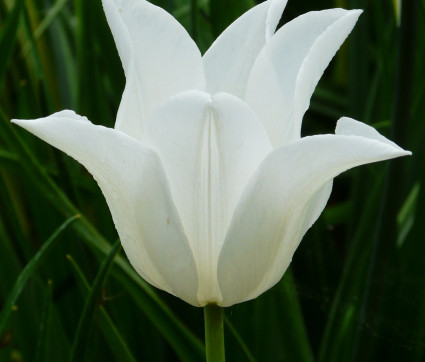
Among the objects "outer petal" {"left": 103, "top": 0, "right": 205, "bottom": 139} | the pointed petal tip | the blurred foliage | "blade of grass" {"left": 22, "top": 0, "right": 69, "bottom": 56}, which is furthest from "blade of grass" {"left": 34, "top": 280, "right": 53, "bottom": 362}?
"blade of grass" {"left": 22, "top": 0, "right": 69, "bottom": 56}

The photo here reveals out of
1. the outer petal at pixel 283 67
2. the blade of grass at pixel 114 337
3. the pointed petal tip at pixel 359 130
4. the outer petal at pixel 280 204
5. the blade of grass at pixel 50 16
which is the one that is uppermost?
the blade of grass at pixel 50 16

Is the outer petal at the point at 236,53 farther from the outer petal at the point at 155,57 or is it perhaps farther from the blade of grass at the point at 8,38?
the blade of grass at the point at 8,38

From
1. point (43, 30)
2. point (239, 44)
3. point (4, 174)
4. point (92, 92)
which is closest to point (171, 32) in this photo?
point (239, 44)

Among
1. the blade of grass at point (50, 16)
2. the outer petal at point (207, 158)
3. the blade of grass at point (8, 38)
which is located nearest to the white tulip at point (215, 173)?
the outer petal at point (207, 158)

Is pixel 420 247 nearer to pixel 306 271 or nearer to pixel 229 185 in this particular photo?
pixel 306 271

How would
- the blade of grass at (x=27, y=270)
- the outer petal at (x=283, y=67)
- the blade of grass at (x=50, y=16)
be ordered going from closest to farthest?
the outer petal at (x=283, y=67) → the blade of grass at (x=27, y=270) → the blade of grass at (x=50, y=16)

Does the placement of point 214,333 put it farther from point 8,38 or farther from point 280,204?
point 8,38

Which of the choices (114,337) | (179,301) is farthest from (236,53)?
(179,301)

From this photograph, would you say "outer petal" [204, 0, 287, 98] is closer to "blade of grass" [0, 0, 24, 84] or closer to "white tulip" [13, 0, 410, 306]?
"white tulip" [13, 0, 410, 306]
